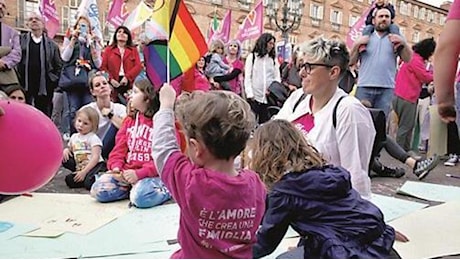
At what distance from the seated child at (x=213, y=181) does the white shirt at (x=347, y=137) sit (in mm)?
880

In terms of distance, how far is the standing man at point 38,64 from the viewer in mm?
5996

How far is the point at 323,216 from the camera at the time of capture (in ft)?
6.25

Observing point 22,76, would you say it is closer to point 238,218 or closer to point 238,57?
point 238,57

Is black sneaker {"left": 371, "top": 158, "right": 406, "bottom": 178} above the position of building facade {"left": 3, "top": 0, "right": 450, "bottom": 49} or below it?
below

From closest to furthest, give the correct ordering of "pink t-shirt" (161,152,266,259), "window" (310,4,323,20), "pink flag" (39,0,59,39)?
1. "pink t-shirt" (161,152,266,259)
2. "pink flag" (39,0,59,39)
3. "window" (310,4,323,20)

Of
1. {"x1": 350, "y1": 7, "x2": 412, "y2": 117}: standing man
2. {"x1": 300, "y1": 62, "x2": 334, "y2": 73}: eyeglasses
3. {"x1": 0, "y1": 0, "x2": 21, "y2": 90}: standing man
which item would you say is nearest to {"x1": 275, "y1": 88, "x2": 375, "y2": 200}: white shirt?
{"x1": 300, "y1": 62, "x2": 334, "y2": 73}: eyeglasses

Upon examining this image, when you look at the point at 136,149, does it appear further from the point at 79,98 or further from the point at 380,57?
the point at 380,57

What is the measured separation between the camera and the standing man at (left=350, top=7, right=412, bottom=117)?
513 centimetres

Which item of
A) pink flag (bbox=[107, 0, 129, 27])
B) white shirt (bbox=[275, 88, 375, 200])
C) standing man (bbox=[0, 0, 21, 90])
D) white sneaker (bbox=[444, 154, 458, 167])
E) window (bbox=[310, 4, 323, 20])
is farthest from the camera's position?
window (bbox=[310, 4, 323, 20])

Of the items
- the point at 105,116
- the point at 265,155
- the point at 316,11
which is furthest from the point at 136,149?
the point at 316,11

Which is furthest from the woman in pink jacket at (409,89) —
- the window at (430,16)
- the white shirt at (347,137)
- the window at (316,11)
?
the window at (430,16)

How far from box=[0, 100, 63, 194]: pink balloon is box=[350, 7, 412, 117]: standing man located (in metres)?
3.83

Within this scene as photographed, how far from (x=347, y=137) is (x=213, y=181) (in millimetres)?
1070

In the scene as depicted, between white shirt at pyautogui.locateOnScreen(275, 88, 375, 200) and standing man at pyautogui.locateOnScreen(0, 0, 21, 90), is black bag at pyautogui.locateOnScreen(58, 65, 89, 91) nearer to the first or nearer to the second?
standing man at pyautogui.locateOnScreen(0, 0, 21, 90)
